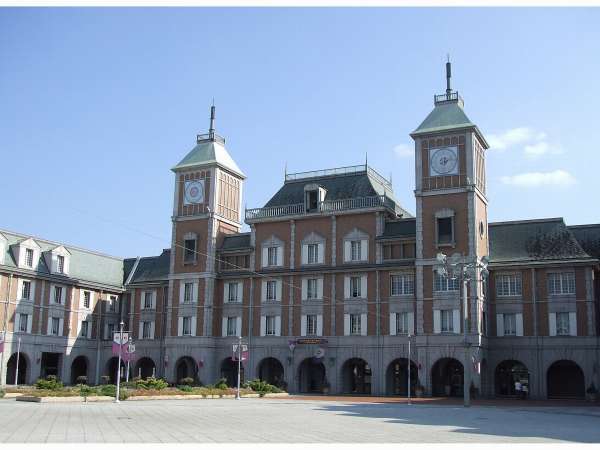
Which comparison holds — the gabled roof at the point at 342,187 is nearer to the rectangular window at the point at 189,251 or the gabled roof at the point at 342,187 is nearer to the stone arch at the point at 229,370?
the rectangular window at the point at 189,251

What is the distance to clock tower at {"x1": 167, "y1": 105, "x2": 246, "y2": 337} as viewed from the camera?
217 feet

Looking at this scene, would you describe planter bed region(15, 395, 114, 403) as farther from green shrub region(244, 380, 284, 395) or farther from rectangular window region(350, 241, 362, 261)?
rectangular window region(350, 241, 362, 261)

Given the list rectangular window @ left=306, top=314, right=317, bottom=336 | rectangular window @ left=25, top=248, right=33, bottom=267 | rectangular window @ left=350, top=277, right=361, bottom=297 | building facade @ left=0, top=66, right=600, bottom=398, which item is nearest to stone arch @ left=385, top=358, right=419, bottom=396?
building facade @ left=0, top=66, right=600, bottom=398

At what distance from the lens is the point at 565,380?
5697 centimetres

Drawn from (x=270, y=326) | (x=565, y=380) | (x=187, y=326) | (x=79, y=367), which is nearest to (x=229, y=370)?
(x=187, y=326)

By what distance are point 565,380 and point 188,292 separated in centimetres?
3421

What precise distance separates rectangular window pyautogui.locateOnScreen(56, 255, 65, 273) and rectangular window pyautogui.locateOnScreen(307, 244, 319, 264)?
25792 mm

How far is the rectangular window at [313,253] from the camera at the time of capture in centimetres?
6261

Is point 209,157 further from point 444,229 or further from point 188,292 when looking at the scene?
point 444,229

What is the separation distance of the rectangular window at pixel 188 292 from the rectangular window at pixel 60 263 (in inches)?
521

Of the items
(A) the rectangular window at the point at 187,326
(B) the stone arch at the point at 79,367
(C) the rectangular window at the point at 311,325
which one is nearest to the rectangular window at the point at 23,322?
(B) the stone arch at the point at 79,367

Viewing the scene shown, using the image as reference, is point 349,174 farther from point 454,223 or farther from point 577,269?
point 577,269

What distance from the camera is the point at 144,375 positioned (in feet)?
242
